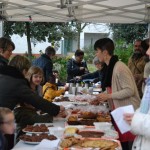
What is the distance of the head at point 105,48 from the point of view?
12.8ft

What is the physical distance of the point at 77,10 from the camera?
7.04 metres

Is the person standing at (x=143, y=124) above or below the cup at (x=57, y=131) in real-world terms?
above

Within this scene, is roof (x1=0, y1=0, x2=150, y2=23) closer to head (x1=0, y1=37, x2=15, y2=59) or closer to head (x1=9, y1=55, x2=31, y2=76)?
head (x1=0, y1=37, x2=15, y2=59)

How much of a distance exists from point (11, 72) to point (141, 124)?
5.20 ft

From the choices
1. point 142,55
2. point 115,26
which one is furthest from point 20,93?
point 115,26

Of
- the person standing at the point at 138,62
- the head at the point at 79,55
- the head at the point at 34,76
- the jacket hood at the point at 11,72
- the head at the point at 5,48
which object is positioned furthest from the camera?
the head at the point at 79,55

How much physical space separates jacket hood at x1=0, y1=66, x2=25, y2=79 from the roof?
2.74 meters

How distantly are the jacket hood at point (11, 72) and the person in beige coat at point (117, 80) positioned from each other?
3.24 feet

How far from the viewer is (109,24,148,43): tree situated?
1472 centimetres

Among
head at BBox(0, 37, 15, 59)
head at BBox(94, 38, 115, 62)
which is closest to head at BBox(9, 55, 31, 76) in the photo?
head at BBox(94, 38, 115, 62)

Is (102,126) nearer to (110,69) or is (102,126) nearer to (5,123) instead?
(110,69)

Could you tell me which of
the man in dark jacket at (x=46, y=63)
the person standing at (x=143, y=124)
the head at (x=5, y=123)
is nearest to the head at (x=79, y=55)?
the man in dark jacket at (x=46, y=63)

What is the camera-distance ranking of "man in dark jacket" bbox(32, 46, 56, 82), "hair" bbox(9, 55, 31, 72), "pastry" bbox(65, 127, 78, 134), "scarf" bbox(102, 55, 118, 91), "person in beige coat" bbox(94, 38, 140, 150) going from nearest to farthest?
1. "pastry" bbox(65, 127, 78, 134)
2. "hair" bbox(9, 55, 31, 72)
3. "person in beige coat" bbox(94, 38, 140, 150)
4. "scarf" bbox(102, 55, 118, 91)
5. "man in dark jacket" bbox(32, 46, 56, 82)

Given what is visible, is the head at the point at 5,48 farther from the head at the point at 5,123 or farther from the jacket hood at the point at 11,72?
the head at the point at 5,123
